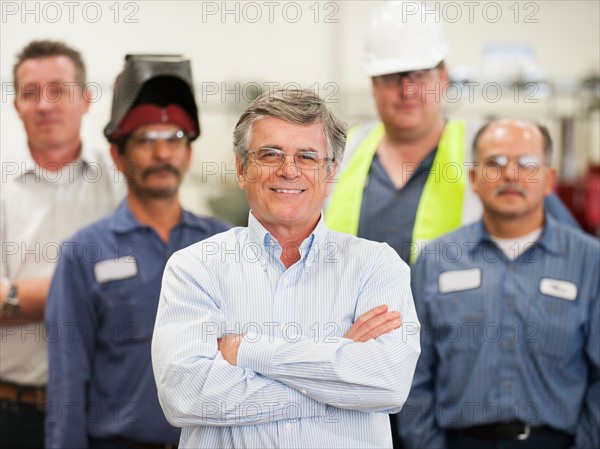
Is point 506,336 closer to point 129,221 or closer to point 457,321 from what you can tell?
point 457,321

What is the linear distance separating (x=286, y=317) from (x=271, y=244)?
0.60 ft

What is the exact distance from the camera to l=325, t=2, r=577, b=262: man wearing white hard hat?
301 centimetres

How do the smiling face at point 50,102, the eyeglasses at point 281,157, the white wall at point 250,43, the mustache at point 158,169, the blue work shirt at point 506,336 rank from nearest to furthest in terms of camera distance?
the eyeglasses at point 281,157, the blue work shirt at point 506,336, the mustache at point 158,169, the smiling face at point 50,102, the white wall at point 250,43

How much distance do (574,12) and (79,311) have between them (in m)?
4.43

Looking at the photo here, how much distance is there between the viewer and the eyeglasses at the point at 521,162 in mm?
2885

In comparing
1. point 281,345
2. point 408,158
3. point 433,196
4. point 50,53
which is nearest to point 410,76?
point 408,158

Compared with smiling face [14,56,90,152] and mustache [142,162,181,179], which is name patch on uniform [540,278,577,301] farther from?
smiling face [14,56,90,152]

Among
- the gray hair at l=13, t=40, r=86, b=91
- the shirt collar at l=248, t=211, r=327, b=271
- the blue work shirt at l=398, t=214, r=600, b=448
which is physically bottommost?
the blue work shirt at l=398, t=214, r=600, b=448

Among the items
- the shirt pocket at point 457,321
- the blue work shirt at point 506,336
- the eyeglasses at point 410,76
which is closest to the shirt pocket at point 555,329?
the blue work shirt at point 506,336

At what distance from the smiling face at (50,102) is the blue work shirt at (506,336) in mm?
1428

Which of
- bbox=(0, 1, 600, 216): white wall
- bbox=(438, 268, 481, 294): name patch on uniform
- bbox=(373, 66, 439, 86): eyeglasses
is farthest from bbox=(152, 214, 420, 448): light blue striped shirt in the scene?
bbox=(0, 1, 600, 216): white wall

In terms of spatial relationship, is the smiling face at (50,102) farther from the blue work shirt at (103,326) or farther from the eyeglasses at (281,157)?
the eyeglasses at (281,157)

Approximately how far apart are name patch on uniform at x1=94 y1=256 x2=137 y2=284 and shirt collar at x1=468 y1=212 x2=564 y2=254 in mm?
1214

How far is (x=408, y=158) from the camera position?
312cm
